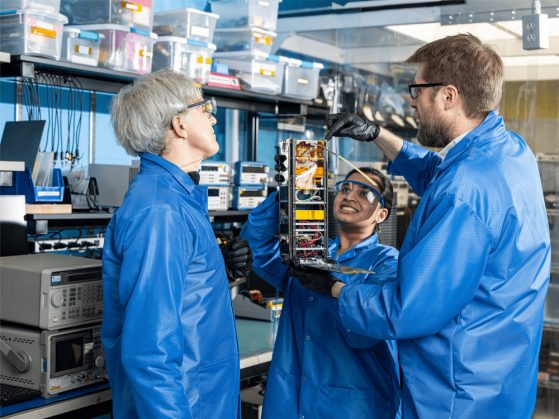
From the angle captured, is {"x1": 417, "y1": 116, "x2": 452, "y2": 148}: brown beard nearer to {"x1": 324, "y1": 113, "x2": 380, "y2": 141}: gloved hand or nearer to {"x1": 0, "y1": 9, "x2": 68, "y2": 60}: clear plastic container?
{"x1": 324, "y1": 113, "x2": 380, "y2": 141}: gloved hand

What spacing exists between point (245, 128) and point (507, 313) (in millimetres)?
3387

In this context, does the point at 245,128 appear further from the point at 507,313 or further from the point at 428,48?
the point at 507,313

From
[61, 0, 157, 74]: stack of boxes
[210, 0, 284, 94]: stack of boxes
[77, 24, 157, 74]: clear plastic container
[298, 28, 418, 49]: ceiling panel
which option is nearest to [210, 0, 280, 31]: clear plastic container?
[210, 0, 284, 94]: stack of boxes

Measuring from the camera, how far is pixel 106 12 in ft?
11.8

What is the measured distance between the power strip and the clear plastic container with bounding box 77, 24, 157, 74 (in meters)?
0.85

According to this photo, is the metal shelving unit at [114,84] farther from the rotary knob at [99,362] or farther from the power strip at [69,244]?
the rotary knob at [99,362]

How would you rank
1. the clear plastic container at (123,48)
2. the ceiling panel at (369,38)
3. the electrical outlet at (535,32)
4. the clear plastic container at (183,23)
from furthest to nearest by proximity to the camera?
the ceiling panel at (369,38), the clear plastic container at (183,23), the electrical outlet at (535,32), the clear plastic container at (123,48)

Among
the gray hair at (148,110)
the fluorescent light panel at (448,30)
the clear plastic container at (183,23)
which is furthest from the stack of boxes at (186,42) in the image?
the gray hair at (148,110)

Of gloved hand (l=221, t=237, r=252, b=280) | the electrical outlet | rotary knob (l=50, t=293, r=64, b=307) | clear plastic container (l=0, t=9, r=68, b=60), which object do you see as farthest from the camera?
the electrical outlet

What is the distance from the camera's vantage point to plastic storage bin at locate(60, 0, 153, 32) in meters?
3.62

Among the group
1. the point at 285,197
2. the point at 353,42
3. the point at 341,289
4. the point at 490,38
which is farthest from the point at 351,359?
the point at 353,42

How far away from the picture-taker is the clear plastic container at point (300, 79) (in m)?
4.53

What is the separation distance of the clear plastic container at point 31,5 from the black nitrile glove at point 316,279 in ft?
6.00

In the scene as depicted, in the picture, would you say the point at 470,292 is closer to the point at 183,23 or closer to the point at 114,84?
the point at 114,84
